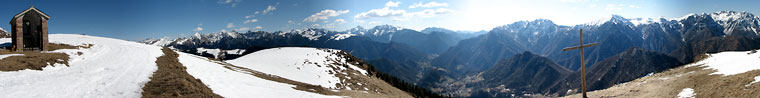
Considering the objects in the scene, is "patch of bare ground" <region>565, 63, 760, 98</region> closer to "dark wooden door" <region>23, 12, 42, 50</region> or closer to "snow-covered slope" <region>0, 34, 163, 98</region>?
"snow-covered slope" <region>0, 34, 163, 98</region>

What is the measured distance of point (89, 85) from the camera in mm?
20859

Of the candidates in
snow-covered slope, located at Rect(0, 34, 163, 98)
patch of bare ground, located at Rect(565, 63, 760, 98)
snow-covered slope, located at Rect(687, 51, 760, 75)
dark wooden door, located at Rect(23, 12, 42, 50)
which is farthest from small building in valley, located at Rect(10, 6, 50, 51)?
snow-covered slope, located at Rect(687, 51, 760, 75)

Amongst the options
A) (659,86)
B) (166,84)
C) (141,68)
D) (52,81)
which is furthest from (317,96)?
(659,86)

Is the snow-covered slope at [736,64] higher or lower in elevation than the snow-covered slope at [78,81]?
lower

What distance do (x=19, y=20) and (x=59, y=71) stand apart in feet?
61.8

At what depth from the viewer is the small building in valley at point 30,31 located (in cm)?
3762

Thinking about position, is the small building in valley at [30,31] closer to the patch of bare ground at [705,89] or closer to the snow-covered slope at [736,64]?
the patch of bare ground at [705,89]

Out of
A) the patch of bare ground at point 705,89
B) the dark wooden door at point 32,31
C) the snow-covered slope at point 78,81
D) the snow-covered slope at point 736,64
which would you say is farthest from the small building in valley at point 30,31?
the snow-covered slope at point 736,64

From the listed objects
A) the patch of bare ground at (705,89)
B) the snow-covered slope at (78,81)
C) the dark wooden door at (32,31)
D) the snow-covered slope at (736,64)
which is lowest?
the patch of bare ground at (705,89)

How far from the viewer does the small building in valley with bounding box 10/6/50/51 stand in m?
37.6

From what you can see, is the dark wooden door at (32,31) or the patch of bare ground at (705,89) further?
the dark wooden door at (32,31)

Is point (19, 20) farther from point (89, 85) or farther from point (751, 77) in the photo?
point (751, 77)

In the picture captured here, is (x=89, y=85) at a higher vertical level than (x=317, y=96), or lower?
higher

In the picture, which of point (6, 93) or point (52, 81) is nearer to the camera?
point (6, 93)
